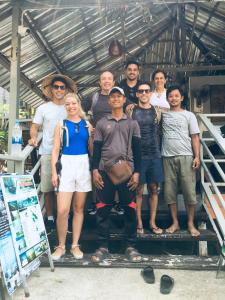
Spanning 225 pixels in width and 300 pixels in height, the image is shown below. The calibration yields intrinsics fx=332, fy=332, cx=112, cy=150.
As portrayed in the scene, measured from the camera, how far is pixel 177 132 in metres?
3.92

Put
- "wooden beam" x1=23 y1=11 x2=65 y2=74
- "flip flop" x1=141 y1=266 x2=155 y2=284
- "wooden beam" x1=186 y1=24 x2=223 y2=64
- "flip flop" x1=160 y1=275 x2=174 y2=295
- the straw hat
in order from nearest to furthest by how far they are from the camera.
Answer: "flip flop" x1=160 y1=275 x2=174 y2=295 < "flip flop" x1=141 y1=266 x2=155 y2=284 < the straw hat < "wooden beam" x1=23 y1=11 x2=65 y2=74 < "wooden beam" x1=186 y1=24 x2=223 y2=64

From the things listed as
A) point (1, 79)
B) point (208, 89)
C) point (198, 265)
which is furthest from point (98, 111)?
point (208, 89)

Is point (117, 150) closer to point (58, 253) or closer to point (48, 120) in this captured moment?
point (48, 120)

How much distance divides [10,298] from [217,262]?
2.09 m

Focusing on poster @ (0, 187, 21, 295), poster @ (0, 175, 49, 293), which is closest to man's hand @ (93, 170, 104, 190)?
poster @ (0, 175, 49, 293)

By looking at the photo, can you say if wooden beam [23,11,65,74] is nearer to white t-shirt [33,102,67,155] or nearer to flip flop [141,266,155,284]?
white t-shirt [33,102,67,155]

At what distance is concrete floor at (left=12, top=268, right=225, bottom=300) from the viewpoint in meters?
2.80

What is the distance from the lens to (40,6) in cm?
455

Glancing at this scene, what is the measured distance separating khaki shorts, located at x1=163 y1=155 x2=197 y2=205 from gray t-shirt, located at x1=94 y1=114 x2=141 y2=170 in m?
0.62

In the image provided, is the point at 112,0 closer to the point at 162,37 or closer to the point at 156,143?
the point at 156,143

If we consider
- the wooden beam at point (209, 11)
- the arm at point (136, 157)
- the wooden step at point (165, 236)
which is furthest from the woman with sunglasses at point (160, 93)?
the wooden beam at point (209, 11)

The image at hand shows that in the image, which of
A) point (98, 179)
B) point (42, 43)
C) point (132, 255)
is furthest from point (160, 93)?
point (42, 43)

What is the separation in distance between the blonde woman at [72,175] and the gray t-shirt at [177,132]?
1.00m

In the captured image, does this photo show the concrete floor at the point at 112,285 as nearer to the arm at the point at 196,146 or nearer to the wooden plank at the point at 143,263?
the wooden plank at the point at 143,263
